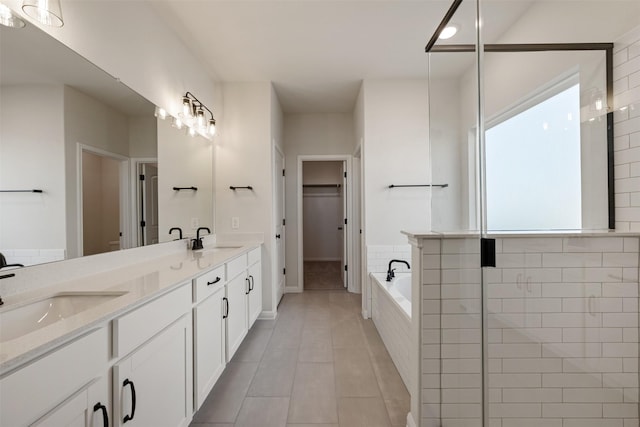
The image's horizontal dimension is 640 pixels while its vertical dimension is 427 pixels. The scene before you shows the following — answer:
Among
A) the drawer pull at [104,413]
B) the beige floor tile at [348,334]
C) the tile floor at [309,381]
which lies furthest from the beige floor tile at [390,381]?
the drawer pull at [104,413]

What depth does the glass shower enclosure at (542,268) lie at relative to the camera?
130 centimetres

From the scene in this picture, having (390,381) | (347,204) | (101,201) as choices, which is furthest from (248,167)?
(390,381)

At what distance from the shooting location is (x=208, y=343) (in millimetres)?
1647

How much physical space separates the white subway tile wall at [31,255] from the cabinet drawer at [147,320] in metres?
0.57

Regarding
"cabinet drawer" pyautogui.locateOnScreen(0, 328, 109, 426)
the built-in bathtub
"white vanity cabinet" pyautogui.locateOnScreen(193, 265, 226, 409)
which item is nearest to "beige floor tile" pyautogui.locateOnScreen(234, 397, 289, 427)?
"white vanity cabinet" pyautogui.locateOnScreen(193, 265, 226, 409)

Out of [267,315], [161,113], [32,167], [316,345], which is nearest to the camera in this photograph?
[32,167]

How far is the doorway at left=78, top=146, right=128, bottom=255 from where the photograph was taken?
4.76 feet

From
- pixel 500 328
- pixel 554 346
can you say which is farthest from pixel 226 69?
pixel 554 346

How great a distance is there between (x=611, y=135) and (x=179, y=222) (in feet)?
9.34

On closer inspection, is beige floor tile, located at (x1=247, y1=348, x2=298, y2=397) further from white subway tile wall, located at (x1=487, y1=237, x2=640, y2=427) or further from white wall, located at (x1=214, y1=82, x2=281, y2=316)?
white subway tile wall, located at (x1=487, y1=237, x2=640, y2=427)

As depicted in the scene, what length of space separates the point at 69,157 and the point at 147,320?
905mm

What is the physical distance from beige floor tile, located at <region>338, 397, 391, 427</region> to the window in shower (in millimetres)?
1228

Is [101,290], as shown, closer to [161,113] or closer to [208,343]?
[208,343]

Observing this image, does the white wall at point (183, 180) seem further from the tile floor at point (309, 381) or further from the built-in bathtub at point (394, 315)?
the built-in bathtub at point (394, 315)
